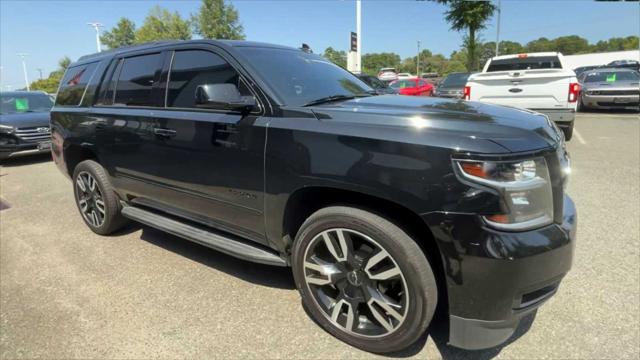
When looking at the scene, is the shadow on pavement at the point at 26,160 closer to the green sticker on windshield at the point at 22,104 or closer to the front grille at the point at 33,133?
the front grille at the point at 33,133

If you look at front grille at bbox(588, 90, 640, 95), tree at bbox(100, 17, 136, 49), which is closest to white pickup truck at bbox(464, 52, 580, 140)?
front grille at bbox(588, 90, 640, 95)

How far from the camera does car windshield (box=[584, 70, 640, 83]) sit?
44.8 feet

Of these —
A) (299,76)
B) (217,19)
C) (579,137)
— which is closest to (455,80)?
(579,137)

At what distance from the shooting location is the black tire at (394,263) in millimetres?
2047

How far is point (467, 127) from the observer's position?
1959 mm

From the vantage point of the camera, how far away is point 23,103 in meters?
9.85

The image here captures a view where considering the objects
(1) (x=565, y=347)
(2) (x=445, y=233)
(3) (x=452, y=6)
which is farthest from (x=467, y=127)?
(3) (x=452, y=6)

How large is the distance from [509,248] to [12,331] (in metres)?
3.16

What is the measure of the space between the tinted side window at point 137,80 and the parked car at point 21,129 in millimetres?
6390

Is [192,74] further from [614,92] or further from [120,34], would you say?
[120,34]

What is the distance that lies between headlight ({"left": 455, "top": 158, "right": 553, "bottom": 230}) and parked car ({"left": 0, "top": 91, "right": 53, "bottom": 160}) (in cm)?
960

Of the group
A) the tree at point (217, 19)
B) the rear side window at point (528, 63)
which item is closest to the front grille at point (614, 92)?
the rear side window at point (528, 63)

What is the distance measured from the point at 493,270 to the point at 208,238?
204cm

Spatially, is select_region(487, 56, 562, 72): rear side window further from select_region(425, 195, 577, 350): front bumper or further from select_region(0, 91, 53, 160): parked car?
select_region(0, 91, 53, 160): parked car
